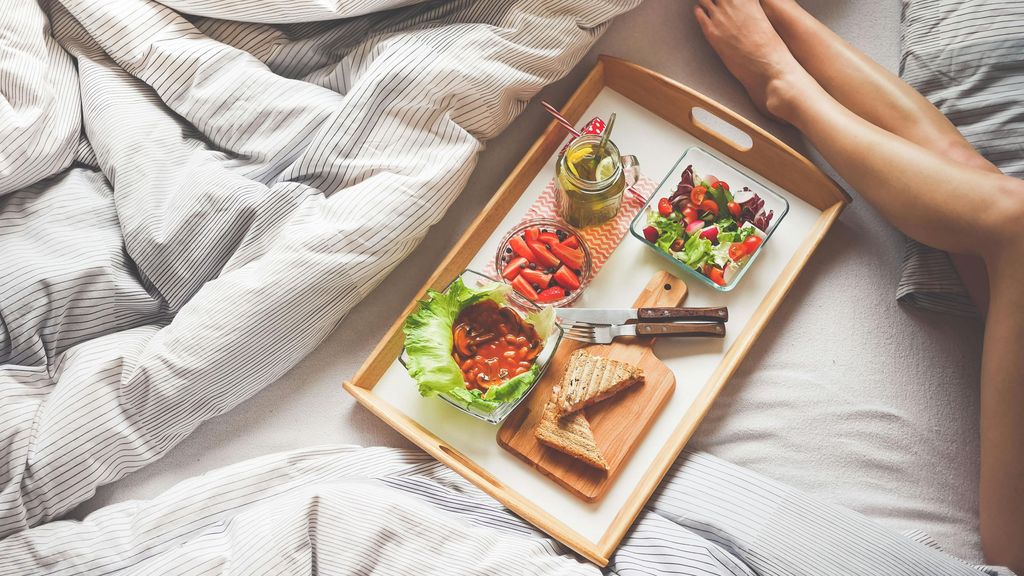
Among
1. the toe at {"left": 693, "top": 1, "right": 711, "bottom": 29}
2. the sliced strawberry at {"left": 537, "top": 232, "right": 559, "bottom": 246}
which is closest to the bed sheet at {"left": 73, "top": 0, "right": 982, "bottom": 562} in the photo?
the sliced strawberry at {"left": 537, "top": 232, "right": 559, "bottom": 246}

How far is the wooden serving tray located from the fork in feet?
0.11

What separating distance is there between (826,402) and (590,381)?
39 centimetres

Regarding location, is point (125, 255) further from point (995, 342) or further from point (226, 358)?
point (995, 342)

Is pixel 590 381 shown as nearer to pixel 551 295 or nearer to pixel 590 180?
pixel 551 295

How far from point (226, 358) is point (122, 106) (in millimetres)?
450

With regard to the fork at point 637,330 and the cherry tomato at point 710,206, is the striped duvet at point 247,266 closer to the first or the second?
the fork at point 637,330

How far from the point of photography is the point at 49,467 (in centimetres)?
104

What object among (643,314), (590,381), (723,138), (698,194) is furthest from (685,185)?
(590,381)

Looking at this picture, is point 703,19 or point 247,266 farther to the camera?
point 703,19

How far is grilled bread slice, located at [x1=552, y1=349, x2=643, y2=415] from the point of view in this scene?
1109 mm

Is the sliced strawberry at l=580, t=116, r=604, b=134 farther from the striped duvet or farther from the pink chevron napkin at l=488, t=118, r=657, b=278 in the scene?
the striped duvet

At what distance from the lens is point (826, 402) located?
118 cm

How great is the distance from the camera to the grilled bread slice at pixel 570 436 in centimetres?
109

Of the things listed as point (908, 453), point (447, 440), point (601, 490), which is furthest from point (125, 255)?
point (908, 453)
